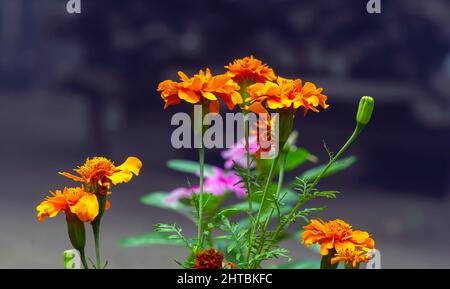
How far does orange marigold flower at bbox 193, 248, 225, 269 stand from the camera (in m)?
0.47

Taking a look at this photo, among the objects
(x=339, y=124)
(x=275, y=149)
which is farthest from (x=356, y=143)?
(x=275, y=149)

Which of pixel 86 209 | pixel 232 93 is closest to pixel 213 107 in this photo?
pixel 232 93

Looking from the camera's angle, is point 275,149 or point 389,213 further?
point 389,213

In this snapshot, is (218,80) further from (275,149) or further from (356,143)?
(356,143)

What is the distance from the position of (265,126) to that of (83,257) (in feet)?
0.57

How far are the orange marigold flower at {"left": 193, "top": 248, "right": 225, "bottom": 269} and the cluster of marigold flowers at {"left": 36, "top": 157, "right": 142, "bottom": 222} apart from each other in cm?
8

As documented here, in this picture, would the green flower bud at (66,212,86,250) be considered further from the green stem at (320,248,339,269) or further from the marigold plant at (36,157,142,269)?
the green stem at (320,248,339,269)

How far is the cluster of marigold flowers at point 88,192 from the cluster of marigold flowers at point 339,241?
0.14 m

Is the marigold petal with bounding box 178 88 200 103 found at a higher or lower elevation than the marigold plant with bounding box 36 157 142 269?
higher

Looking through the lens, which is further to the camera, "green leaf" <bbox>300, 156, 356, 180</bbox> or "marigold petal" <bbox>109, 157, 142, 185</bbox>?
"green leaf" <bbox>300, 156, 356, 180</bbox>

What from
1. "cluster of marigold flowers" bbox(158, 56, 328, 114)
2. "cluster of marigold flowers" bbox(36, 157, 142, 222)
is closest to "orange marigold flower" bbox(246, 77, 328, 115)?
"cluster of marigold flowers" bbox(158, 56, 328, 114)

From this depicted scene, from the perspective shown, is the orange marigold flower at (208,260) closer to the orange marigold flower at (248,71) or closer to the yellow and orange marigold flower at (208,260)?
the yellow and orange marigold flower at (208,260)
